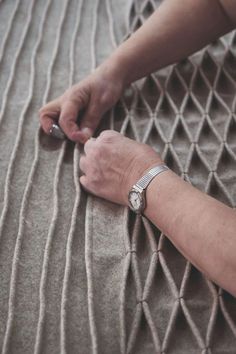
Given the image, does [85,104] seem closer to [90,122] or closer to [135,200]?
[90,122]

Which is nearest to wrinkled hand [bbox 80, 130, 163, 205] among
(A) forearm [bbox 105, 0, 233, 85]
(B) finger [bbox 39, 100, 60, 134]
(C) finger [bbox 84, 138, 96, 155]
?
(C) finger [bbox 84, 138, 96, 155]

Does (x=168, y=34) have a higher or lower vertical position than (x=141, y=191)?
higher

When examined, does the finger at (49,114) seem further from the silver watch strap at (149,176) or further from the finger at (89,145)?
the silver watch strap at (149,176)

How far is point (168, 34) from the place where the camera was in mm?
1037

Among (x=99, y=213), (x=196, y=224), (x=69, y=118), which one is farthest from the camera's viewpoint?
(x=69, y=118)

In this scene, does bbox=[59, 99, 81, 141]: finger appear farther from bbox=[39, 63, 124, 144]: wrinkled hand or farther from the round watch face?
the round watch face

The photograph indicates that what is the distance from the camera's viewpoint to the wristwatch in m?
0.78

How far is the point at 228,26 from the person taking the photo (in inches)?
41.2

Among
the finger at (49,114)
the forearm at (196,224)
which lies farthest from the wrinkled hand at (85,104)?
the forearm at (196,224)

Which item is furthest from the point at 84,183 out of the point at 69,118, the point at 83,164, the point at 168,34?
the point at 168,34

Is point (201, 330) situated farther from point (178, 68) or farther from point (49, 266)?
point (178, 68)

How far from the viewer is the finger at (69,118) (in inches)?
36.9

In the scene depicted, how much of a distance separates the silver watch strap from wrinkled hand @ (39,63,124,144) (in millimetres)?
183

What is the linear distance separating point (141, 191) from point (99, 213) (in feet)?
0.28
